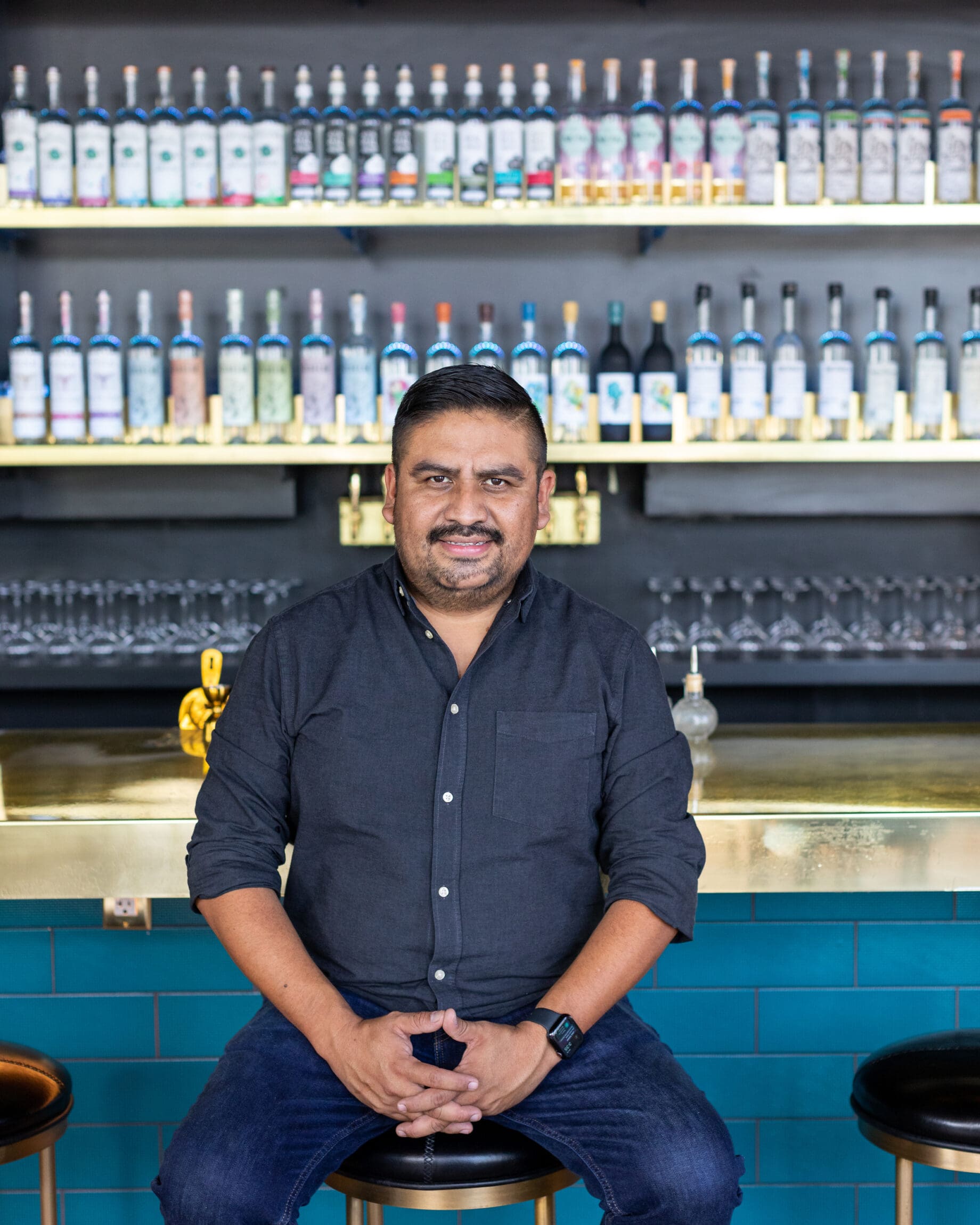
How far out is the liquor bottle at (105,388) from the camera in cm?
283

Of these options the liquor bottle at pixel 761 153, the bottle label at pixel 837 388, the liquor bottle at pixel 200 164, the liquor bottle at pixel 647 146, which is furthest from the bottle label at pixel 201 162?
the bottle label at pixel 837 388

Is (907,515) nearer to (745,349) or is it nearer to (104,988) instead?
(745,349)

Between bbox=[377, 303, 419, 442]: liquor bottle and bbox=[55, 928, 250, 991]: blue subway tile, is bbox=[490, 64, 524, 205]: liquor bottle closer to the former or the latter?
bbox=[377, 303, 419, 442]: liquor bottle

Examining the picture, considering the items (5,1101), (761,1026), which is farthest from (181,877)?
(761,1026)

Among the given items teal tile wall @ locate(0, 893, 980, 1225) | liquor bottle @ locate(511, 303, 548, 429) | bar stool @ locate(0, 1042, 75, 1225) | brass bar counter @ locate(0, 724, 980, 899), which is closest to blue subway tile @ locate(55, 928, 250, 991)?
teal tile wall @ locate(0, 893, 980, 1225)

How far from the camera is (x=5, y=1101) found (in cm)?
143

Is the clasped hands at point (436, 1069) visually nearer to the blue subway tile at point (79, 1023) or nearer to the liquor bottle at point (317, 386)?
the blue subway tile at point (79, 1023)

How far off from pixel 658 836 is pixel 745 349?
168cm

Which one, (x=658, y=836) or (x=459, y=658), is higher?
(x=459, y=658)

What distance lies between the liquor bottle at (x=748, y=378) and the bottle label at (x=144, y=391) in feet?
3.97

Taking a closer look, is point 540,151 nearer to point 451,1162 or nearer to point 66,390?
point 66,390

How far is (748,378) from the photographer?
2832 millimetres

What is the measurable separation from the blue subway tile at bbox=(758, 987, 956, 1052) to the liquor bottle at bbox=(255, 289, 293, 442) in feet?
5.10

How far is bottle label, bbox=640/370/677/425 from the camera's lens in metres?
2.83
